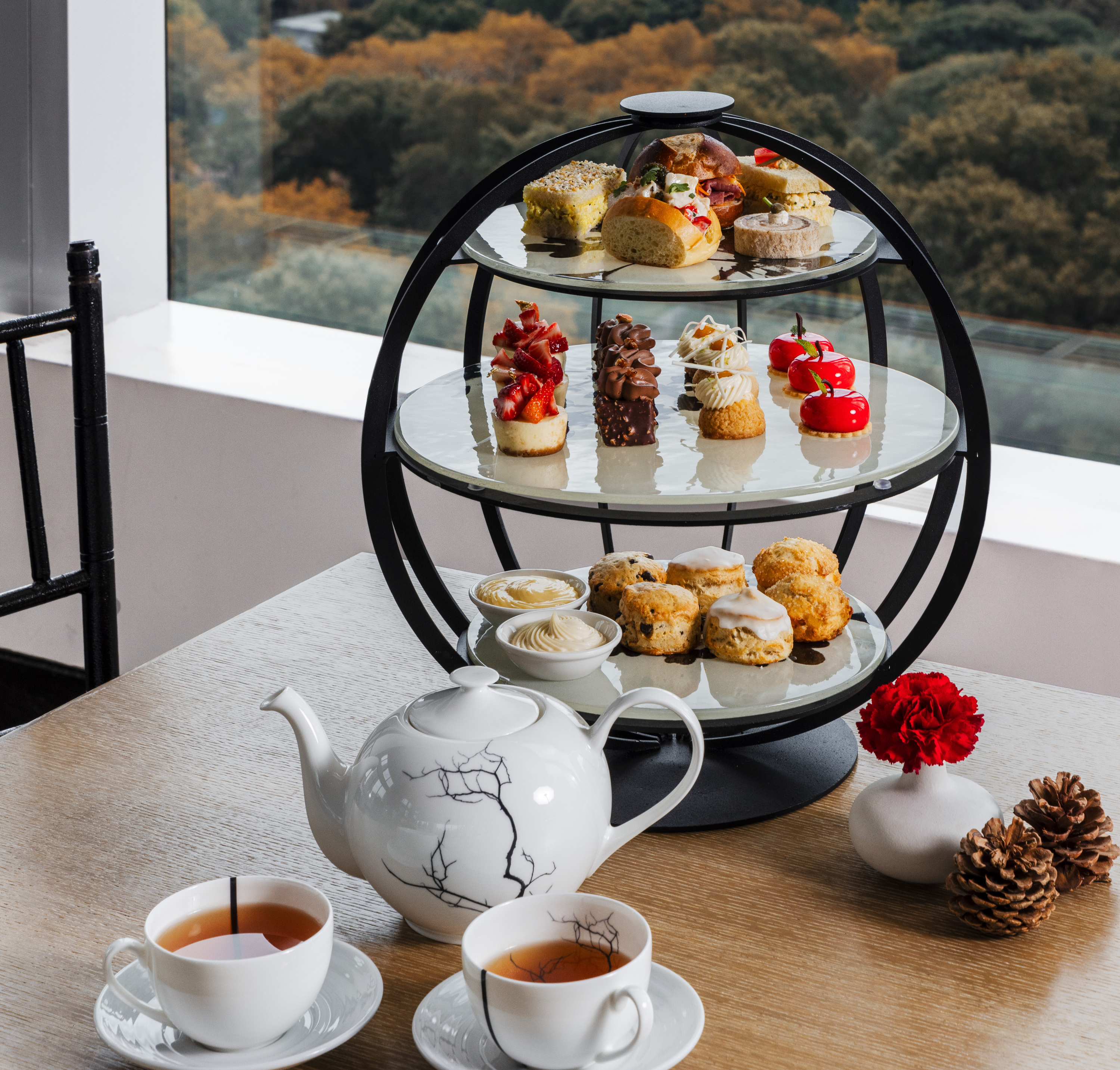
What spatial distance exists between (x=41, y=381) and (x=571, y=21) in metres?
1.58

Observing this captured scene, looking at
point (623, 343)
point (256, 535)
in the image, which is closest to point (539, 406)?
point (623, 343)

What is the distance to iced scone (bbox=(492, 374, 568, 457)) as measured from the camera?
104cm

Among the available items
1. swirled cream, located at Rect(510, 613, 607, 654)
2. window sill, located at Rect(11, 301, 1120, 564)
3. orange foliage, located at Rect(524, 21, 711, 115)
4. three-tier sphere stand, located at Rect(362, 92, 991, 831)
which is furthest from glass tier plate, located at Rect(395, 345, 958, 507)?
orange foliage, located at Rect(524, 21, 711, 115)

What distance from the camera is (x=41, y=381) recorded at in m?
2.35

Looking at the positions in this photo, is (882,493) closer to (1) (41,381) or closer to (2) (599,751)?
(2) (599,751)

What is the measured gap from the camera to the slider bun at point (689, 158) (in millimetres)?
1217

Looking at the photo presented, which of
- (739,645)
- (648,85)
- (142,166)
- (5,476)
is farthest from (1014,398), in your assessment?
(5,476)

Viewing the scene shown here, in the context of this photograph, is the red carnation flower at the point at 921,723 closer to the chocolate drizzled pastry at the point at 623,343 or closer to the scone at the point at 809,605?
the scone at the point at 809,605

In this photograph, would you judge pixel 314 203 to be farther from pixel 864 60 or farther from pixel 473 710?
pixel 473 710

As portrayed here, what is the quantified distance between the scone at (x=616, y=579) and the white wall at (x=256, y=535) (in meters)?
0.77

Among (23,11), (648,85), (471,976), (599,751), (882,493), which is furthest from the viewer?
(648,85)

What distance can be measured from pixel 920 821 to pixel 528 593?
0.39m

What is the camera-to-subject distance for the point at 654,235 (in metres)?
1.08

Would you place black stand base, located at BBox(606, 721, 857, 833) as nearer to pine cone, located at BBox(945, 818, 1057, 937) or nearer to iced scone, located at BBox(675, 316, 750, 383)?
pine cone, located at BBox(945, 818, 1057, 937)
